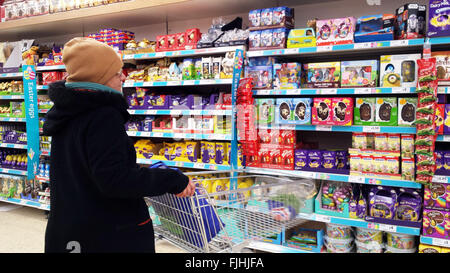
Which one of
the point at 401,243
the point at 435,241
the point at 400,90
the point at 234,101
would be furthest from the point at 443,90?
the point at 234,101

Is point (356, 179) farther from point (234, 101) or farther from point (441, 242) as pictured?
point (234, 101)

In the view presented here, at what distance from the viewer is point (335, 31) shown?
2.89 m

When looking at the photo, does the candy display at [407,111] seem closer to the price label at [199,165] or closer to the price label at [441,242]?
the price label at [441,242]

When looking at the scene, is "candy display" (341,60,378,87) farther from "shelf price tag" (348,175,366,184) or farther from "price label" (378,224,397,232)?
"price label" (378,224,397,232)

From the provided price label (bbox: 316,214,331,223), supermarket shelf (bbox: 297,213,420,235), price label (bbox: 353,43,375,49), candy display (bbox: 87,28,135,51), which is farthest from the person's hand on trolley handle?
candy display (bbox: 87,28,135,51)

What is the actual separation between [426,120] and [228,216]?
166 cm

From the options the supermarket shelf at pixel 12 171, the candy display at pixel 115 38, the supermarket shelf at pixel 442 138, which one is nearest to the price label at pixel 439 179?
the supermarket shelf at pixel 442 138

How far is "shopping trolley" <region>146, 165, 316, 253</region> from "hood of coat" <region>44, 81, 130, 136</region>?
0.49 m

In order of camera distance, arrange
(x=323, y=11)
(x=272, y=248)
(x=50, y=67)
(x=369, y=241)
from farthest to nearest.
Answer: (x=50, y=67)
(x=323, y=11)
(x=272, y=248)
(x=369, y=241)

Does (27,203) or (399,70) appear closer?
(399,70)

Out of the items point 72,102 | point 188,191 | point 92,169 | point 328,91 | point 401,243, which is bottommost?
point 401,243

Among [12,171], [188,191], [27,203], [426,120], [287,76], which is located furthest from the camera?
[12,171]
